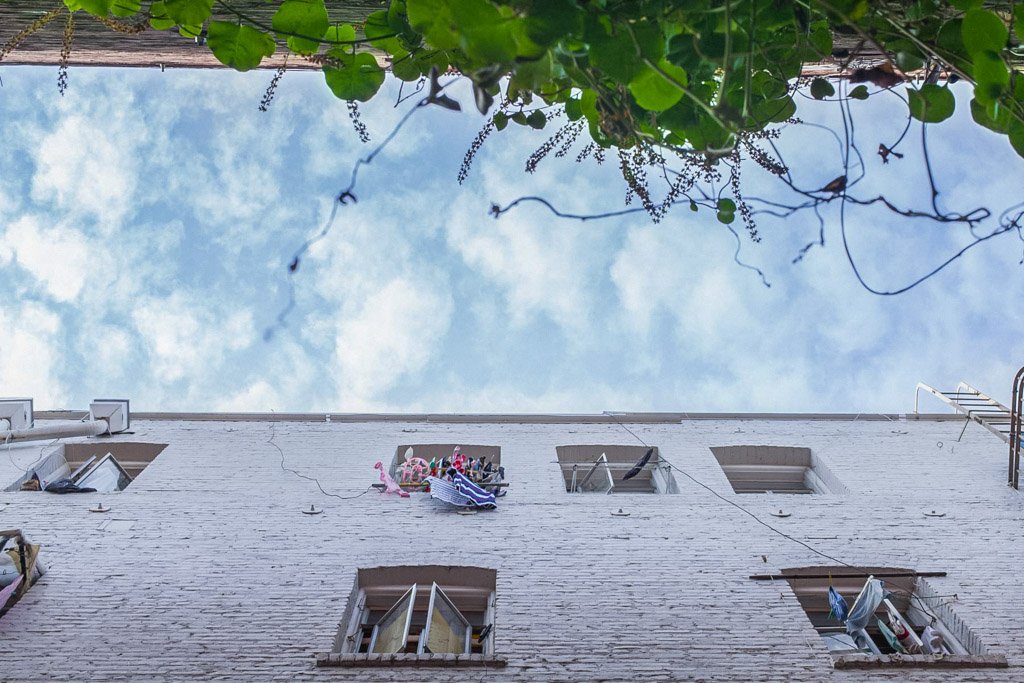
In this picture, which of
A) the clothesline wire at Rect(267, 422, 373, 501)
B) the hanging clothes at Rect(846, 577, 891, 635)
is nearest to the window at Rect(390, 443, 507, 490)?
the clothesline wire at Rect(267, 422, 373, 501)

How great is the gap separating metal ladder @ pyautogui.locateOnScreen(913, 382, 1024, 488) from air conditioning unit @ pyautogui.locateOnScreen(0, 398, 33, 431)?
13.8 metres

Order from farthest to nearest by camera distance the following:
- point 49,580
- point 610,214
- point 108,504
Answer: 1. point 108,504
2. point 49,580
3. point 610,214

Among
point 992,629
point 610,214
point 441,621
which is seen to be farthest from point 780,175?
point 992,629

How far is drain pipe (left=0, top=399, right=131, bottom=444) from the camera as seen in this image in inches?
448

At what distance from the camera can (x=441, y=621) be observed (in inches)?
293

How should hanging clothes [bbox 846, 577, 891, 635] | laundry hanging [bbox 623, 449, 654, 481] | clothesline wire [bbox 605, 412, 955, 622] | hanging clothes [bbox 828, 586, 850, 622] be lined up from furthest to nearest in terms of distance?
laundry hanging [bbox 623, 449, 654, 481] < clothesline wire [bbox 605, 412, 955, 622] < hanging clothes [bbox 828, 586, 850, 622] < hanging clothes [bbox 846, 577, 891, 635]

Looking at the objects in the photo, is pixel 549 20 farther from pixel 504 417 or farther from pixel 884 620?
pixel 504 417

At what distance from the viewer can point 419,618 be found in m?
7.74

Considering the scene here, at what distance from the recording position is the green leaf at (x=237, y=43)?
2.08m

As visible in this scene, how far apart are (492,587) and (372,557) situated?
1374mm

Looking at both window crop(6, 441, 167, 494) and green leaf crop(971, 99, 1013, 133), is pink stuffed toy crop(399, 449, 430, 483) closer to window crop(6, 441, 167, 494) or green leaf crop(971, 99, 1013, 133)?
window crop(6, 441, 167, 494)

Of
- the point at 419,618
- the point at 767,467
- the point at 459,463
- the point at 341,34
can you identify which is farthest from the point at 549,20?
the point at 767,467

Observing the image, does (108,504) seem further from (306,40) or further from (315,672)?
(306,40)

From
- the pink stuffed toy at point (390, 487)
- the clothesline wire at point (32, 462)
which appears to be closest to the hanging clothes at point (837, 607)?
the pink stuffed toy at point (390, 487)
